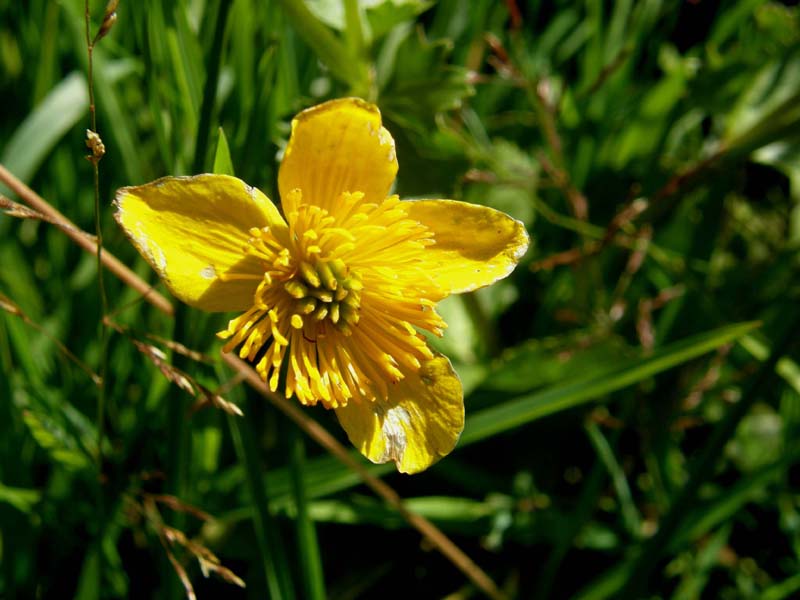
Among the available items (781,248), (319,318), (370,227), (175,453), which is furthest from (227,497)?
(781,248)

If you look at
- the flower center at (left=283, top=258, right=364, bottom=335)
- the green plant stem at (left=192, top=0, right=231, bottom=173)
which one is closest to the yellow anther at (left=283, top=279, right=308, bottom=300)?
the flower center at (left=283, top=258, right=364, bottom=335)

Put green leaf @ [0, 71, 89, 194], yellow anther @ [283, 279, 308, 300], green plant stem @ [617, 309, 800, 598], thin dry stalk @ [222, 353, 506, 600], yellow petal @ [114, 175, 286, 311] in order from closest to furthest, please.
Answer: yellow petal @ [114, 175, 286, 311]
yellow anther @ [283, 279, 308, 300]
thin dry stalk @ [222, 353, 506, 600]
green plant stem @ [617, 309, 800, 598]
green leaf @ [0, 71, 89, 194]

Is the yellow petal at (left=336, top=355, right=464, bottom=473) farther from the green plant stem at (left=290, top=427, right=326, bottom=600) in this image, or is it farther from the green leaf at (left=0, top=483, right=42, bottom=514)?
the green leaf at (left=0, top=483, right=42, bottom=514)

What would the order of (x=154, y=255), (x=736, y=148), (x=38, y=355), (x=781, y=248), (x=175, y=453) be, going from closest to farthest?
(x=154, y=255)
(x=175, y=453)
(x=38, y=355)
(x=736, y=148)
(x=781, y=248)

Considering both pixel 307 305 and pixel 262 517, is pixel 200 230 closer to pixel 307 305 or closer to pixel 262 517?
pixel 307 305

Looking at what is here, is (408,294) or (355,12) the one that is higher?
(355,12)

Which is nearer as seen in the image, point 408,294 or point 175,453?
point 408,294

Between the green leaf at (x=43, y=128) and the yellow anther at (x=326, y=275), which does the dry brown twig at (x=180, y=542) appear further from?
the green leaf at (x=43, y=128)

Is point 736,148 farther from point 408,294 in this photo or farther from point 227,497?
point 227,497
